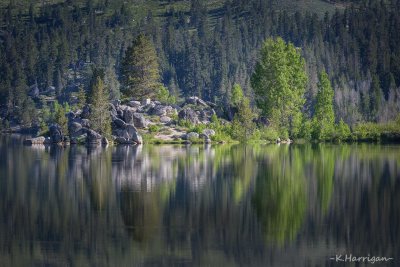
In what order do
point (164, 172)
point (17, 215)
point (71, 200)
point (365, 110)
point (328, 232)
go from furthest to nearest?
point (365, 110), point (164, 172), point (71, 200), point (17, 215), point (328, 232)

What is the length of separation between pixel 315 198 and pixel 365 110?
409 ft

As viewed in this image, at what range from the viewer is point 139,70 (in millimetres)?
133750

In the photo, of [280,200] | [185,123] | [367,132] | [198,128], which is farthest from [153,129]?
[280,200]

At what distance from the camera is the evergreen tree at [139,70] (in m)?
134

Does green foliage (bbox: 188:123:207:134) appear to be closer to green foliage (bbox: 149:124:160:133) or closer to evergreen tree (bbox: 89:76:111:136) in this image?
green foliage (bbox: 149:124:160:133)

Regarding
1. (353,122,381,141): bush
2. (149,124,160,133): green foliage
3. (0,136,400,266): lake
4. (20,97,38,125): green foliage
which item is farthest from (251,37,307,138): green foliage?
(20,97,38,125): green foliage

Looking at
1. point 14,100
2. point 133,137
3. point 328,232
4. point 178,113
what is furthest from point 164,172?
point 14,100

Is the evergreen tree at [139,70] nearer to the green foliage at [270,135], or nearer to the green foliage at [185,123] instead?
the green foliage at [185,123]

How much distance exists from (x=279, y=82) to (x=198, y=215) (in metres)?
84.2

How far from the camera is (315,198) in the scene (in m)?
44.0

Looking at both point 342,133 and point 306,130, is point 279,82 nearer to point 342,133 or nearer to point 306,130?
point 306,130

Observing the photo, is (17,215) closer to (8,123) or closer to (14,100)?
(8,123)

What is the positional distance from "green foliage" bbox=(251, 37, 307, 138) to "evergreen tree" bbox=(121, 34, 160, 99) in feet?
70.6

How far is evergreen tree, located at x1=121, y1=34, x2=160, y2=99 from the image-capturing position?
13350cm
